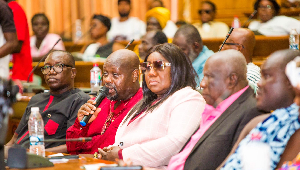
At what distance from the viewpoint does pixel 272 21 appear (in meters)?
5.90

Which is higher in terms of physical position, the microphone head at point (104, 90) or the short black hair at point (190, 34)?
the short black hair at point (190, 34)

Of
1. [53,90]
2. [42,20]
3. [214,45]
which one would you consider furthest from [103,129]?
[42,20]

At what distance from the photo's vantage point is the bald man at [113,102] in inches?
121

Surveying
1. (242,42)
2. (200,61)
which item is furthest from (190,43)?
(242,42)

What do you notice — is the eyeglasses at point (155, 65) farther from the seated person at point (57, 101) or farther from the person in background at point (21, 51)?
the person in background at point (21, 51)

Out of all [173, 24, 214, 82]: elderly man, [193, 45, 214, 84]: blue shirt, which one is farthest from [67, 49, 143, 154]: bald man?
[173, 24, 214, 82]: elderly man

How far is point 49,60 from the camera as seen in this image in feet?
11.8

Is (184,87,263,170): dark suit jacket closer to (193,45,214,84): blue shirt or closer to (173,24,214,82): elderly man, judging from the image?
(193,45,214,84): blue shirt

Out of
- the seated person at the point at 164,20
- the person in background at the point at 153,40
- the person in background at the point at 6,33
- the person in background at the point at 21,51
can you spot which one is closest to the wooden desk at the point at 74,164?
the person in background at the point at 6,33

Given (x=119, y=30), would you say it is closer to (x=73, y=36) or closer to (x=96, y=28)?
(x=96, y=28)

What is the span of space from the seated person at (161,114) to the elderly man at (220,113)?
14 cm

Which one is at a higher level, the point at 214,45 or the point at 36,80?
the point at 214,45

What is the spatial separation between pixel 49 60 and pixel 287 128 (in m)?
2.34

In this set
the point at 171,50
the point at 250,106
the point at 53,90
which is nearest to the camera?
the point at 250,106
